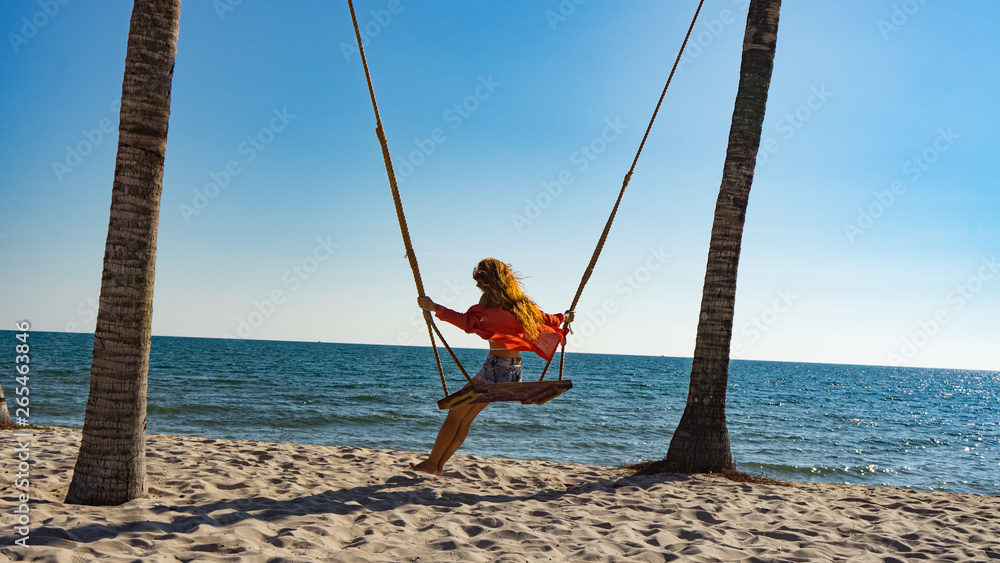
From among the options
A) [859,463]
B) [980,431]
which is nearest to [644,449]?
[859,463]

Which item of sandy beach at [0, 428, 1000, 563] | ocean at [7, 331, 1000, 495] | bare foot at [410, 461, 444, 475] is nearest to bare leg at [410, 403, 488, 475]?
bare foot at [410, 461, 444, 475]

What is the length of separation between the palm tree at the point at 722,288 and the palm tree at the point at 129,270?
460cm

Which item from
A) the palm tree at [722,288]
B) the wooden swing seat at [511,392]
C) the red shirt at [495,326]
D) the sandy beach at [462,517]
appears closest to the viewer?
the sandy beach at [462,517]

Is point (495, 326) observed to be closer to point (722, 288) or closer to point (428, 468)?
point (428, 468)

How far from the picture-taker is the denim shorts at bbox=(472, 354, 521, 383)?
4.79 meters

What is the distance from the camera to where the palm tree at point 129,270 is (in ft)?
11.8

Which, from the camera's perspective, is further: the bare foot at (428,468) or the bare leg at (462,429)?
the bare foot at (428,468)

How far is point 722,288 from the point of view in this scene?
5902 mm

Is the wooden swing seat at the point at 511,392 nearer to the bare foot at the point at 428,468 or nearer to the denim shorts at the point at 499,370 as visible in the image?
the denim shorts at the point at 499,370

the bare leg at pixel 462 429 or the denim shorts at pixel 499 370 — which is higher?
the denim shorts at pixel 499 370

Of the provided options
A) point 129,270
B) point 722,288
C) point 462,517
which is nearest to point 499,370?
point 462,517

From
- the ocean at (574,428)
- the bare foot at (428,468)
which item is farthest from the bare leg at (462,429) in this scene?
the ocean at (574,428)

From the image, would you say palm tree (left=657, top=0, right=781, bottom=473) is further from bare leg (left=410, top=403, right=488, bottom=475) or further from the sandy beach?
bare leg (left=410, top=403, right=488, bottom=475)

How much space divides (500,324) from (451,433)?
105 cm
